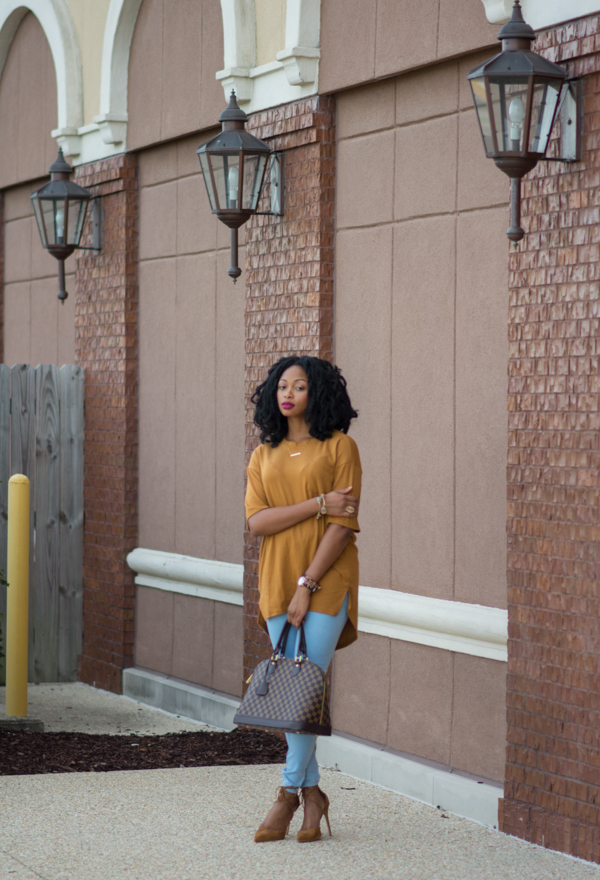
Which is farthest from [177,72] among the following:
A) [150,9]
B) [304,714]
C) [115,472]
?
[304,714]

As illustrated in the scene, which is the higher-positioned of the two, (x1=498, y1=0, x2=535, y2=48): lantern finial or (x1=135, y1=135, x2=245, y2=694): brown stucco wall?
(x1=498, y1=0, x2=535, y2=48): lantern finial

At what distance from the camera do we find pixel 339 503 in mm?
5121

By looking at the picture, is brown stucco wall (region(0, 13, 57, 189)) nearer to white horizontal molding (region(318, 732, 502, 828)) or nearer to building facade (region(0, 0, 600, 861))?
building facade (region(0, 0, 600, 861))

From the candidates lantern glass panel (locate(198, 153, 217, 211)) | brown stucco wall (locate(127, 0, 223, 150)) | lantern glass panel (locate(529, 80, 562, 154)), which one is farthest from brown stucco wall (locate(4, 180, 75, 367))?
lantern glass panel (locate(529, 80, 562, 154))

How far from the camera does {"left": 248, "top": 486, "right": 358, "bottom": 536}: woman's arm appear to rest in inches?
202

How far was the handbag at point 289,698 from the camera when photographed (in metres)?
4.91

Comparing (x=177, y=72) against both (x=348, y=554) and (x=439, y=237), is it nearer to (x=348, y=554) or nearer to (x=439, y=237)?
(x=439, y=237)

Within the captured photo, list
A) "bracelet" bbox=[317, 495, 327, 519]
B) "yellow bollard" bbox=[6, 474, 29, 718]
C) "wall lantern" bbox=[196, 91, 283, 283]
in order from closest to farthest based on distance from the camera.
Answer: "bracelet" bbox=[317, 495, 327, 519], "wall lantern" bbox=[196, 91, 283, 283], "yellow bollard" bbox=[6, 474, 29, 718]

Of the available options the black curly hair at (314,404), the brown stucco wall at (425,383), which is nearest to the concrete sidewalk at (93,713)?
the brown stucco wall at (425,383)

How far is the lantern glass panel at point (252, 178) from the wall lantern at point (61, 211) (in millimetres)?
2546

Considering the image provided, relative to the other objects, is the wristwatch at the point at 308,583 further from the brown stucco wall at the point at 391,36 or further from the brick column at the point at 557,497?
the brown stucco wall at the point at 391,36

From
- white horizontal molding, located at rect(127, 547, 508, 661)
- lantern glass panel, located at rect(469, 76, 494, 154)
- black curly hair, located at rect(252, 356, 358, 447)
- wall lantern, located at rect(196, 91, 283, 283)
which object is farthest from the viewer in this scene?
wall lantern, located at rect(196, 91, 283, 283)

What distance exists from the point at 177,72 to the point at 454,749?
4.97m

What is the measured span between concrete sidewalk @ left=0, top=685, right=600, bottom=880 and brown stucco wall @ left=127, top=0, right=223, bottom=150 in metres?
4.19
